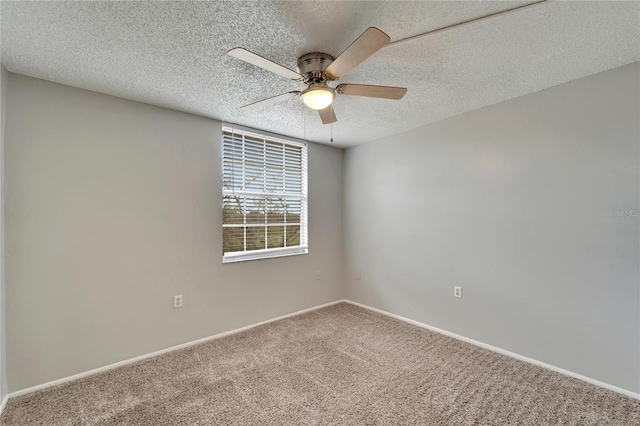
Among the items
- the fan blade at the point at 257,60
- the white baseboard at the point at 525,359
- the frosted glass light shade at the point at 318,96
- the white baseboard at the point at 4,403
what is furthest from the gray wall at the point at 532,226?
the white baseboard at the point at 4,403

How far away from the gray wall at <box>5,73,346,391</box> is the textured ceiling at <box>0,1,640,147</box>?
29 cm

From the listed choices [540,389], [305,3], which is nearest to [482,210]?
[540,389]

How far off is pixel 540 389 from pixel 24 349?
3.75m

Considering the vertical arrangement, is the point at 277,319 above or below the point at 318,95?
below

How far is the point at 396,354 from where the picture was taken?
8.34 feet

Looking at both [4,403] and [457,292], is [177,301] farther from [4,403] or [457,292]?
[457,292]

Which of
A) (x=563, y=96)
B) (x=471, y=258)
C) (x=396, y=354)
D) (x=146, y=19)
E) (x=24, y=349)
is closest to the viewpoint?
(x=146, y=19)

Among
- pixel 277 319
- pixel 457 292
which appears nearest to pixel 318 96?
pixel 457 292

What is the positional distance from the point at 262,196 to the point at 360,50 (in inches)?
89.6

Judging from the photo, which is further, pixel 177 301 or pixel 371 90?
pixel 177 301

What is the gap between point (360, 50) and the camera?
1354mm

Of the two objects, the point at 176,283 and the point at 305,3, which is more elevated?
the point at 305,3

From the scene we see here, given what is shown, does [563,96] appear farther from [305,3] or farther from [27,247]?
[27,247]

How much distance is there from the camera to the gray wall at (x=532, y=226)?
198 cm
